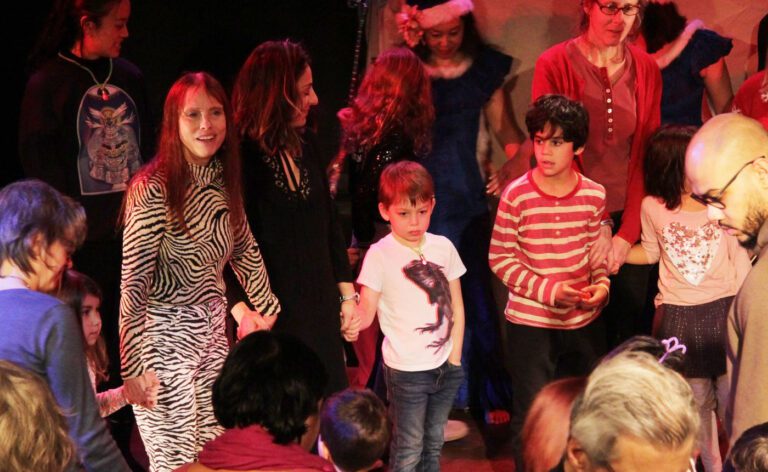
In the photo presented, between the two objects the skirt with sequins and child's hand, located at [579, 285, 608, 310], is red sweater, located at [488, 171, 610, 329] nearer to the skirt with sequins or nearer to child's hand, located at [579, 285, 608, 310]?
child's hand, located at [579, 285, 608, 310]

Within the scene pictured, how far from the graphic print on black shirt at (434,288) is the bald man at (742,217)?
1.51 m

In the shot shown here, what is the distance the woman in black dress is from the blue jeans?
28cm

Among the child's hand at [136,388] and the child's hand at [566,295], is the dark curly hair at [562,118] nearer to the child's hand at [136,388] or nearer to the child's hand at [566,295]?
the child's hand at [566,295]

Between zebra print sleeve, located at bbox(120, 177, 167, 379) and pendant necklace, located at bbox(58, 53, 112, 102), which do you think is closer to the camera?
zebra print sleeve, located at bbox(120, 177, 167, 379)

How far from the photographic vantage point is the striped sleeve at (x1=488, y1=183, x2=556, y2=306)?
4375mm

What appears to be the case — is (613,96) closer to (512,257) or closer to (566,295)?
(512,257)

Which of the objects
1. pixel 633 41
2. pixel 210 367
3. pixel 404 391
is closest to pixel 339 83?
pixel 633 41

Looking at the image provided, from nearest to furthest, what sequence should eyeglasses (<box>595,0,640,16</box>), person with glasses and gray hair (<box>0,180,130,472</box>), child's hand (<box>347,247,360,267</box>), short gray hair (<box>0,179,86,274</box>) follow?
person with glasses and gray hair (<box>0,180,130,472</box>)
short gray hair (<box>0,179,86,274</box>)
eyeglasses (<box>595,0,640,16</box>)
child's hand (<box>347,247,360,267</box>)

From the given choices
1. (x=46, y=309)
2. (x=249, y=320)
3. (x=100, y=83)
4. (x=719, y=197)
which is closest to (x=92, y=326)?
(x=249, y=320)

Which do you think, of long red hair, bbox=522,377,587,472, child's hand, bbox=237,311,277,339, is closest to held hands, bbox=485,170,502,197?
child's hand, bbox=237,311,277,339

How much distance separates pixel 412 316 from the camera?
4.30 meters

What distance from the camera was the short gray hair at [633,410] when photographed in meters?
1.96

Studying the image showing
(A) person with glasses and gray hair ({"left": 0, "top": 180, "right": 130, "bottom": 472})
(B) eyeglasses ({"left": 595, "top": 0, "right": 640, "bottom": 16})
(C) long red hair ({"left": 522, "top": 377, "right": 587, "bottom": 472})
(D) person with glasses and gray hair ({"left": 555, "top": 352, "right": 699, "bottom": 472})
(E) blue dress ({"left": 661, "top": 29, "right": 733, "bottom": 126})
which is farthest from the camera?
(E) blue dress ({"left": 661, "top": 29, "right": 733, "bottom": 126})

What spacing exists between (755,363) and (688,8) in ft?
10.8
